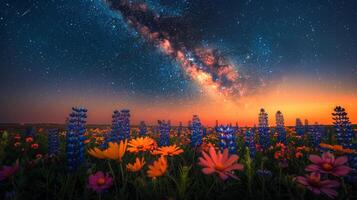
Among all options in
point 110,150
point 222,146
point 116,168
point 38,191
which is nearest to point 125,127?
point 116,168

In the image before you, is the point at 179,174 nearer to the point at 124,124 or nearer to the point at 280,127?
the point at 124,124

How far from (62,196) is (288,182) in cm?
267

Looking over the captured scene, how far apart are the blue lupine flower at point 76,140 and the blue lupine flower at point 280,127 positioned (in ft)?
20.2

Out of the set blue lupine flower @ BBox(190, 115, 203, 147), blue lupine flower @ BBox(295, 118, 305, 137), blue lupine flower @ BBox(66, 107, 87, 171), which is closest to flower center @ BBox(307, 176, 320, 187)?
blue lupine flower @ BBox(66, 107, 87, 171)

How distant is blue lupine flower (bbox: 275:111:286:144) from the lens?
7690 millimetres

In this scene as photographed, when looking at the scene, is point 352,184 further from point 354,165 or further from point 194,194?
point 194,194

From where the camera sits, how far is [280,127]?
8469 mm

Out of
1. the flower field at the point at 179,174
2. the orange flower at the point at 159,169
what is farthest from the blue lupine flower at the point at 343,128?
the orange flower at the point at 159,169

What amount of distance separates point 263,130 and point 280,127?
2.01 metres

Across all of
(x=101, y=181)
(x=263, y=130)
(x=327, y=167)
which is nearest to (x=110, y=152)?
(x=101, y=181)

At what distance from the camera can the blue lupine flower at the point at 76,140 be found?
3.50 metres

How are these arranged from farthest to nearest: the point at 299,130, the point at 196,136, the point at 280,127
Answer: the point at 299,130 < the point at 280,127 < the point at 196,136

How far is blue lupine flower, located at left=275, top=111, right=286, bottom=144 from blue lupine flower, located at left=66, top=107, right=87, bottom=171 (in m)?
6.16

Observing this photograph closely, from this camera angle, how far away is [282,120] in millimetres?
9352
